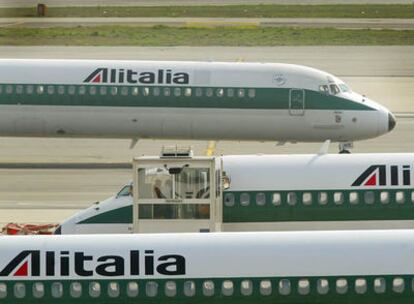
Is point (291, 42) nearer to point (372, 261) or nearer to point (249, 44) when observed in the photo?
point (249, 44)

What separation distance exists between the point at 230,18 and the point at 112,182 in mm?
49088

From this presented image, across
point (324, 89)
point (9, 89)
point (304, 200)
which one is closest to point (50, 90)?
point (9, 89)

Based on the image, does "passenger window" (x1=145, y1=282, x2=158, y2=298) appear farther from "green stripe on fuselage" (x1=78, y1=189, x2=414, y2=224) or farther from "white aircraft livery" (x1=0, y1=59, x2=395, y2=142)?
"white aircraft livery" (x1=0, y1=59, x2=395, y2=142)

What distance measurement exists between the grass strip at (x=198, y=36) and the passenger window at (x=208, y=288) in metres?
54.0

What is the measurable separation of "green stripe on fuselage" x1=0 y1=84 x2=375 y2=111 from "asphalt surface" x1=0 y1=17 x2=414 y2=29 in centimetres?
4175

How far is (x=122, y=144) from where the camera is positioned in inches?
1927

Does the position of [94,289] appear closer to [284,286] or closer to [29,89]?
[284,286]

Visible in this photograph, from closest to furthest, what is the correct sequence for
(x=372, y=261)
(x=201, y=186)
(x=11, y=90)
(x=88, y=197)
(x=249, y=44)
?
(x=372, y=261) → (x=201, y=186) → (x=88, y=197) → (x=11, y=90) → (x=249, y=44)

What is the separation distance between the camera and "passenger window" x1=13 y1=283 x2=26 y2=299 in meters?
22.6

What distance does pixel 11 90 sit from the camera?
43.2 meters

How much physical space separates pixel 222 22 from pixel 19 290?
65635mm

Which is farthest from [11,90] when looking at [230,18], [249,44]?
[230,18]

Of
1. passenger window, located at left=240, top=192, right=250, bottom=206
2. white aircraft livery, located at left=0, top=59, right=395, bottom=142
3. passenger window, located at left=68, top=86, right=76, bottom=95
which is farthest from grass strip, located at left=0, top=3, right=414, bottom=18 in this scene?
passenger window, located at left=240, top=192, right=250, bottom=206

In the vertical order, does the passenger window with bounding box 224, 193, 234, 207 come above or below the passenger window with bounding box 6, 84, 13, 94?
below
